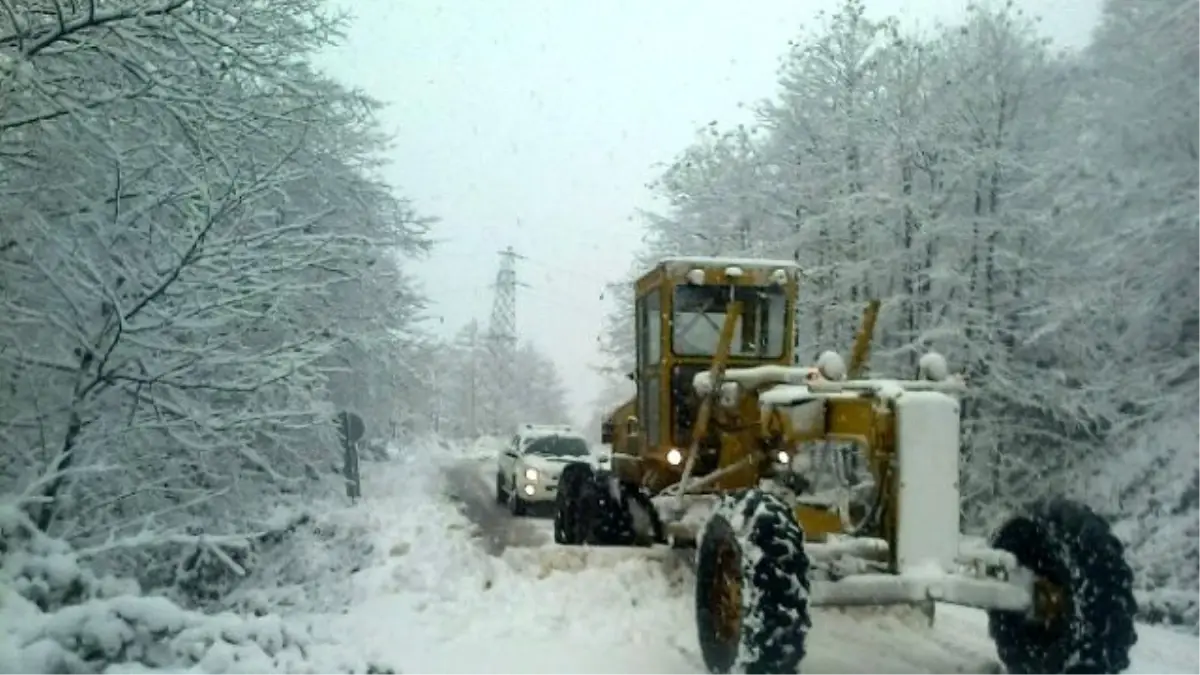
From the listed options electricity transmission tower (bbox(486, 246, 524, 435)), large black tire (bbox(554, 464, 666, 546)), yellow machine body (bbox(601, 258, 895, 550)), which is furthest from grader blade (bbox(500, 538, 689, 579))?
electricity transmission tower (bbox(486, 246, 524, 435))

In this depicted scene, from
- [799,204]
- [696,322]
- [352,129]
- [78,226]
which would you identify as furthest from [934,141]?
[78,226]

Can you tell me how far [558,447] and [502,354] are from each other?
7312 centimetres

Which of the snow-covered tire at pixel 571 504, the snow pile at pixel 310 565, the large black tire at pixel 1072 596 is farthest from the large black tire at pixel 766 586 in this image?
the snow-covered tire at pixel 571 504

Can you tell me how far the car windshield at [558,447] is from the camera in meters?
23.0

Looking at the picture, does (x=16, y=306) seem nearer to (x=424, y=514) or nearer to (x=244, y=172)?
(x=244, y=172)

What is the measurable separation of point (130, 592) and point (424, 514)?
11.2m

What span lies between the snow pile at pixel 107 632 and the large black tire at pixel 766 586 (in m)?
2.09

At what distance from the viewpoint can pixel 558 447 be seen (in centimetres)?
2330

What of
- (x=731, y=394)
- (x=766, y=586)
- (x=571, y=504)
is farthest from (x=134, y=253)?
(x=571, y=504)

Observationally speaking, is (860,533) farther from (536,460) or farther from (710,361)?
(536,460)

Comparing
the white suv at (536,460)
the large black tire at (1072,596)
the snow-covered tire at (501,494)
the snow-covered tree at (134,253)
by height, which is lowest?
the snow-covered tire at (501,494)

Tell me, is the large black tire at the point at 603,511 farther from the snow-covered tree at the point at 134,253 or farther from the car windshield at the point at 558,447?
the car windshield at the point at 558,447

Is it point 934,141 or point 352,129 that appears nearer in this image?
point 352,129

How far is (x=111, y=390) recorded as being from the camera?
734cm
